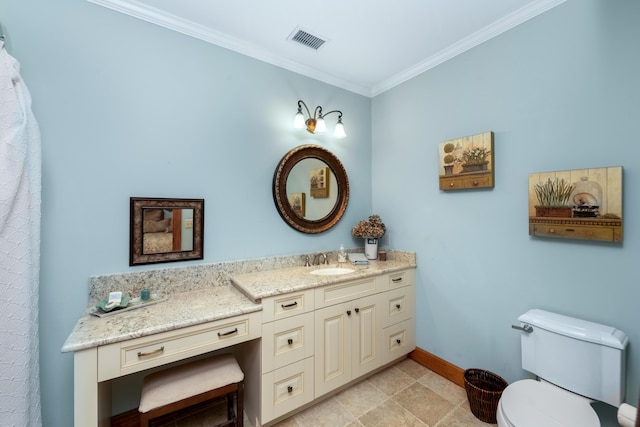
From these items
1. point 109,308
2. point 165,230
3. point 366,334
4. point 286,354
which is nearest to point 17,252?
point 109,308

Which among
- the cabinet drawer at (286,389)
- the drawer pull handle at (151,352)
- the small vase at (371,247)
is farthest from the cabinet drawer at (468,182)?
the drawer pull handle at (151,352)

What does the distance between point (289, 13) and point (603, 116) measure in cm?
188

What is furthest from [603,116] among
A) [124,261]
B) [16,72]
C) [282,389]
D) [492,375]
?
[16,72]

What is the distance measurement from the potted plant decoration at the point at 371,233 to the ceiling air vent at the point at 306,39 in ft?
4.98

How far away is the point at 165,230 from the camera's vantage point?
171 cm

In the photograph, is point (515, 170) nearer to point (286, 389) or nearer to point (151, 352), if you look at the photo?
point (286, 389)

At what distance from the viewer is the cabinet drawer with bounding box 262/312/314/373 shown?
1.54 m

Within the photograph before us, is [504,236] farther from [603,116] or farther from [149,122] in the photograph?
[149,122]

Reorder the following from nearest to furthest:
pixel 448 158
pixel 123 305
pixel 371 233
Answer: pixel 123 305 → pixel 448 158 → pixel 371 233

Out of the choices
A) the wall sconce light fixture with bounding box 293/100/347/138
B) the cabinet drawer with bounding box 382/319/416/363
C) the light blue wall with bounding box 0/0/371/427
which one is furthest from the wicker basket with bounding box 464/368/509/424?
the wall sconce light fixture with bounding box 293/100/347/138

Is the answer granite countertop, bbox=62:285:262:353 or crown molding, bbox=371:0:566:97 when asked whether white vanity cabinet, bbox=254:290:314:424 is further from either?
crown molding, bbox=371:0:566:97

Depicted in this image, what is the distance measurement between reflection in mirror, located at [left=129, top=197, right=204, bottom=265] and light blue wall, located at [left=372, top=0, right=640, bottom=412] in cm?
172

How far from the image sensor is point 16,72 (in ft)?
4.11

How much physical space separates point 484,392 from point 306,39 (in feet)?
8.67
